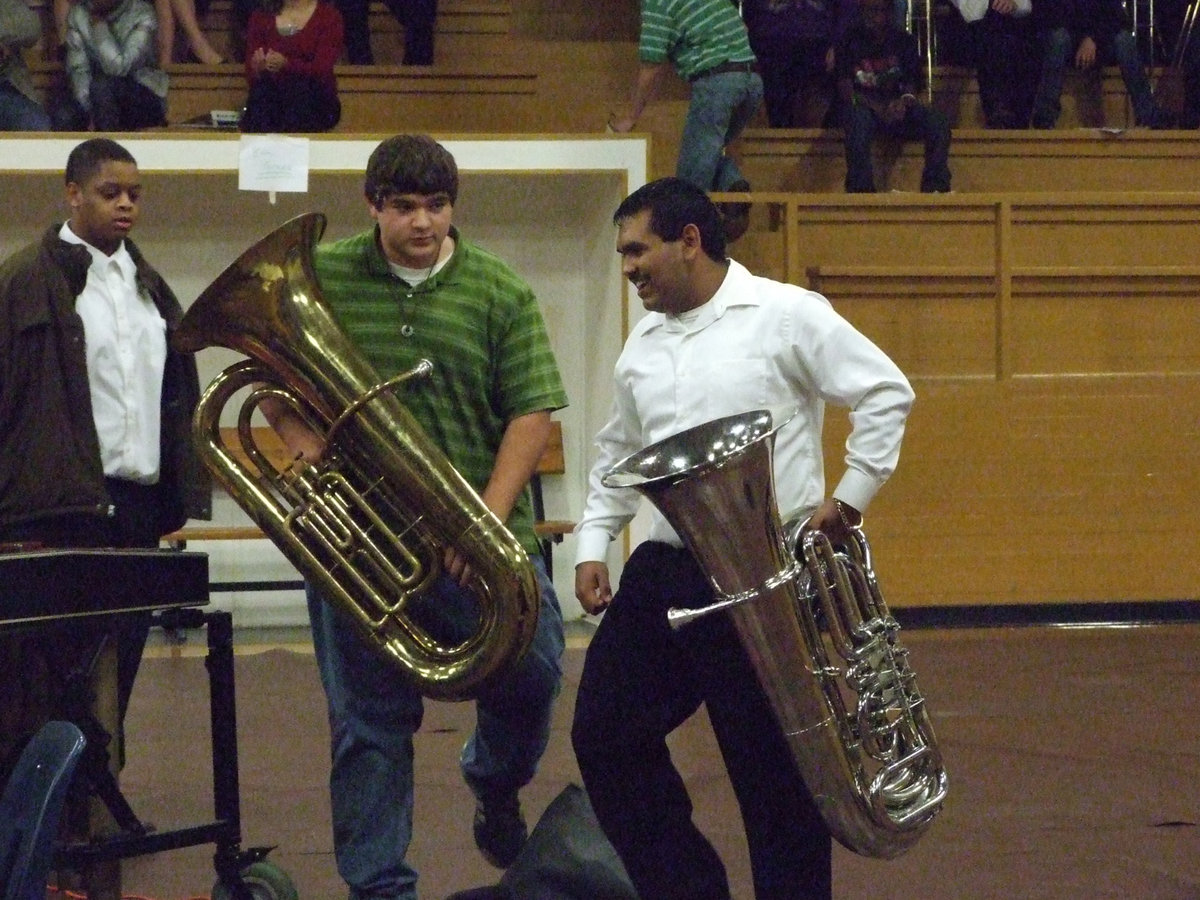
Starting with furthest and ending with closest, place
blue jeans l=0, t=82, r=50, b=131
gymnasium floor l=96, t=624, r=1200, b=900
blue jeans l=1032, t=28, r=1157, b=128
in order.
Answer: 1. blue jeans l=1032, t=28, r=1157, b=128
2. blue jeans l=0, t=82, r=50, b=131
3. gymnasium floor l=96, t=624, r=1200, b=900

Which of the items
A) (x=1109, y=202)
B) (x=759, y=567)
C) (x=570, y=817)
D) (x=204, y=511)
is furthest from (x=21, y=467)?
(x=1109, y=202)

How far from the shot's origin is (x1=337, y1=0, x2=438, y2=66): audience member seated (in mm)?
8172

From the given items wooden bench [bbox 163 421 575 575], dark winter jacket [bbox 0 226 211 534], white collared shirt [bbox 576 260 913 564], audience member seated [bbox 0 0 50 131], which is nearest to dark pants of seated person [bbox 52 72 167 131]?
audience member seated [bbox 0 0 50 131]

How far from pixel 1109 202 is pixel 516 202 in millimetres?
2860

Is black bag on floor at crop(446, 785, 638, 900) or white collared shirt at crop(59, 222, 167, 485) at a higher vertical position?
white collared shirt at crop(59, 222, 167, 485)

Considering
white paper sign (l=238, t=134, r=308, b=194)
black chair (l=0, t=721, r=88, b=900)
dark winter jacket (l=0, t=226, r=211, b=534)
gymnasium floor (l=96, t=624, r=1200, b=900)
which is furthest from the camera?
white paper sign (l=238, t=134, r=308, b=194)

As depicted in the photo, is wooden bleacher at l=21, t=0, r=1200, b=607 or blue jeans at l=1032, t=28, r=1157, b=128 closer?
wooden bleacher at l=21, t=0, r=1200, b=607

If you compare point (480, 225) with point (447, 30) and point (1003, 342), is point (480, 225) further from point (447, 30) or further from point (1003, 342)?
point (1003, 342)

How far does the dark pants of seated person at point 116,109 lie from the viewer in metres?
7.25

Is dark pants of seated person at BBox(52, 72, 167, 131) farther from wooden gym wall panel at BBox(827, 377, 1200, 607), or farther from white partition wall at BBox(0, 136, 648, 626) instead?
wooden gym wall panel at BBox(827, 377, 1200, 607)

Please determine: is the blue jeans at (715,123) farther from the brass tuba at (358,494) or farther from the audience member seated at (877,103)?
the brass tuba at (358,494)

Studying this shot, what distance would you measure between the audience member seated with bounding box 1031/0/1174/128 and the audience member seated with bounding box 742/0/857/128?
1.16m

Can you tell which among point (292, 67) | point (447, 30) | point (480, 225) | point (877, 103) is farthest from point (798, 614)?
point (447, 30)

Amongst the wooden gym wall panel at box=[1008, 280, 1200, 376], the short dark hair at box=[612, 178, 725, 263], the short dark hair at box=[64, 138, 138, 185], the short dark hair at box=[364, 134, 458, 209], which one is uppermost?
the short dark hair at box=[64, 138, 138, 185]
